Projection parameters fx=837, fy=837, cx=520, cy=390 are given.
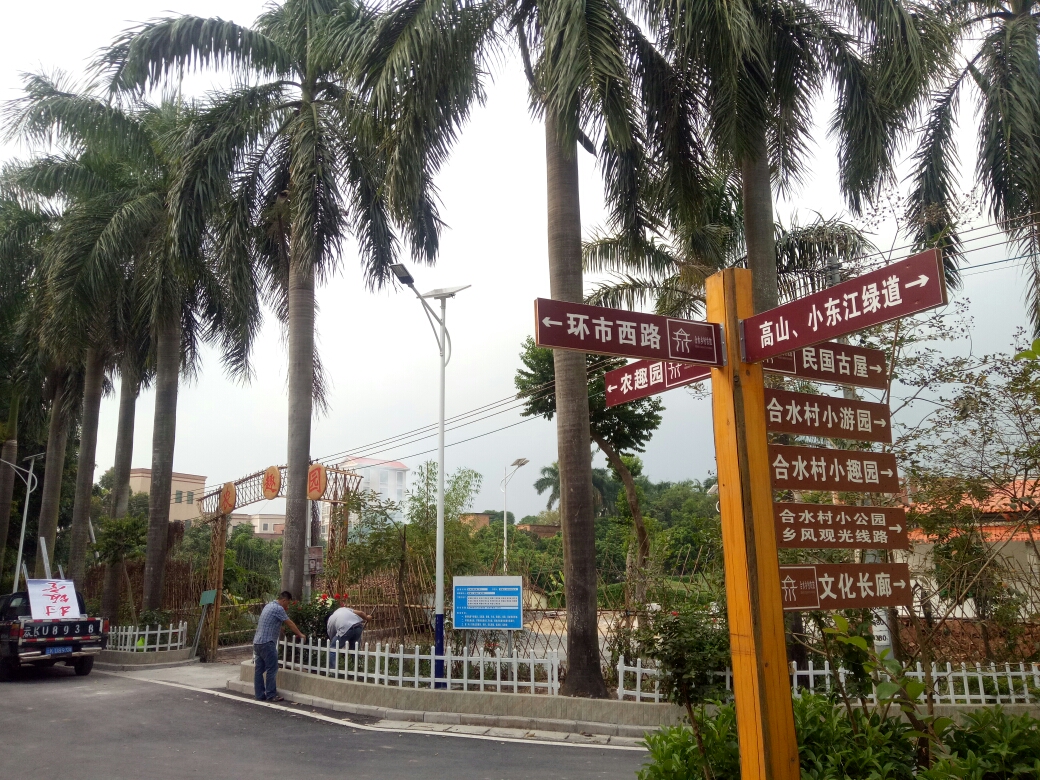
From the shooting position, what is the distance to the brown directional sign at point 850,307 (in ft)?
14.7

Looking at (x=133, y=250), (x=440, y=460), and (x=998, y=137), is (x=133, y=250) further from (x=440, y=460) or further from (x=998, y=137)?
(x=998, y=137)

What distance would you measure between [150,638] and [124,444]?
577 cm

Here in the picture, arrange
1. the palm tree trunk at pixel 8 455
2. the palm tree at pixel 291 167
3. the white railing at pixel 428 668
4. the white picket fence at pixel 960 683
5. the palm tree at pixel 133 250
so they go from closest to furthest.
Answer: the white picket fence at pixel 960 683 < the white railing at pixel 428 668 < the palm tree at pixel 291 167 < the palm tree at pixel 133 250 < the palm tree trunk at pixel 8 455

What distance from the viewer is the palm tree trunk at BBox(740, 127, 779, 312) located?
10445 mm

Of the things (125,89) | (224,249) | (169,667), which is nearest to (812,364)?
(224,249)

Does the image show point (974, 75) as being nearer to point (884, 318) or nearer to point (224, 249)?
point (884, 318)

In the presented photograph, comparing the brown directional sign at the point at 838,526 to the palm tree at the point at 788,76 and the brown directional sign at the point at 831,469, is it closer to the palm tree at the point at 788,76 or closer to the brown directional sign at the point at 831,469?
the brown directional sign at the point at 831,469

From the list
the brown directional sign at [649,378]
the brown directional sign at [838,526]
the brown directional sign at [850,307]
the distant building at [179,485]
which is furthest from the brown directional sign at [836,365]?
Answer: the distant building at [179,485]

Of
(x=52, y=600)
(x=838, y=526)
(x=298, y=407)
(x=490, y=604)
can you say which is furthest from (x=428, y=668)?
(x=52, y=600)

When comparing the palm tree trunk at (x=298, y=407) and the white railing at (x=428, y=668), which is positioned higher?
the palm tree trunk at (x=298, y=407)

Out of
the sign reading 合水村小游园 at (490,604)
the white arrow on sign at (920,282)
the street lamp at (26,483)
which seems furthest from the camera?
the street lamp at (26,483)

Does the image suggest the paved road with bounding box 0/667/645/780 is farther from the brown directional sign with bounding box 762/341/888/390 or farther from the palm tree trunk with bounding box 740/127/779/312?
the palm tree trunk with bounding box 740/127/779/312

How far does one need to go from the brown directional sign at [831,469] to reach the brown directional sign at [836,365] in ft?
1.63

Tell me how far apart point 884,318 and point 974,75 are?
35.9ft
